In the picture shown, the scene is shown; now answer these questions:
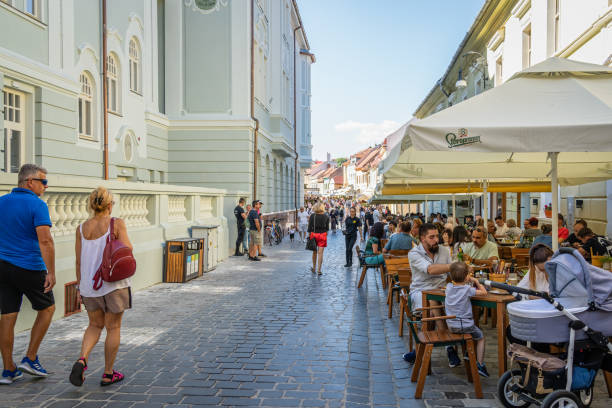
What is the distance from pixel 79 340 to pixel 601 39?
38.1ft

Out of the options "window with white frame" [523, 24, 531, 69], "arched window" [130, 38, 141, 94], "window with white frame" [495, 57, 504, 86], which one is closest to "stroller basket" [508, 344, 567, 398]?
"arched window" [130, 38, 141, 94]

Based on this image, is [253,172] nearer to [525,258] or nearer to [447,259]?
[525,258]

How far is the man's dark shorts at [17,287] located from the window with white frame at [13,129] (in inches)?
265

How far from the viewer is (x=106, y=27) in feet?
47.2

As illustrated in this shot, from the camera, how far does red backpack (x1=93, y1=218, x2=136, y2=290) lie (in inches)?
184

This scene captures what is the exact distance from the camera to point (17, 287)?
4879 millimetres

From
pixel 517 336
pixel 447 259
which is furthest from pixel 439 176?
pixel 517 336

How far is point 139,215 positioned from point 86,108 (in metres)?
5.01

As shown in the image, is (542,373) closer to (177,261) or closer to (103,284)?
(103,284)

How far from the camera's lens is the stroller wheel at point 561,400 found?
3771mm

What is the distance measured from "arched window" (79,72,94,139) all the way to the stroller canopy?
12436 millimetres

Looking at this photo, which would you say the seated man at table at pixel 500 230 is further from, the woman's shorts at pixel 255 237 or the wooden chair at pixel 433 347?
the wooden chair at pixel 433 347

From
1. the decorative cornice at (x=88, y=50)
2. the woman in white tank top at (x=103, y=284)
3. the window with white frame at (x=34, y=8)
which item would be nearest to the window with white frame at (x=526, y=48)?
the decorative cornice at (x=88, y=50)

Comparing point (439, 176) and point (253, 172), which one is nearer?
point (439, 176)
